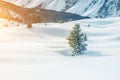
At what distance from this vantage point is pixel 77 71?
22.0 m

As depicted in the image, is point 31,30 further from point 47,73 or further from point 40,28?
point 47,73

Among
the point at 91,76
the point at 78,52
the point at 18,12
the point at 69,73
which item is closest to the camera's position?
the point at 91,76

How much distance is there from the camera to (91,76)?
775 inches

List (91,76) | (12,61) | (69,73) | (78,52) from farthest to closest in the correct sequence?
1. (78,52)
2. (12,61)
3. (69,73)
4. (91,76)

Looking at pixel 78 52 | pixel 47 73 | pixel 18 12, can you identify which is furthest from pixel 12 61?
pixel 18 12

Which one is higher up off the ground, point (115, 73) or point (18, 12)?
point (18, 12)

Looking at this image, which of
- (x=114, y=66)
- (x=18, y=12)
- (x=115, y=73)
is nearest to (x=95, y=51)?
(x=114, y=66)

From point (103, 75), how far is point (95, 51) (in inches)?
1013

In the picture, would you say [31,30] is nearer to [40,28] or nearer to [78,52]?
[40,28]

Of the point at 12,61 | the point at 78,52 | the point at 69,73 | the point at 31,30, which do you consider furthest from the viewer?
the point at 31,30

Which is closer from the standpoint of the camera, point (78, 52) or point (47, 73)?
point (47, 73)

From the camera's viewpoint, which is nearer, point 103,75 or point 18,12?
point 103,75

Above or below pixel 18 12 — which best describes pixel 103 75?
below

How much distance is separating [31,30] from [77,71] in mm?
45522
